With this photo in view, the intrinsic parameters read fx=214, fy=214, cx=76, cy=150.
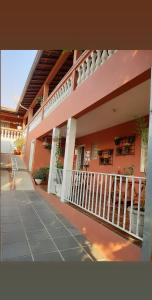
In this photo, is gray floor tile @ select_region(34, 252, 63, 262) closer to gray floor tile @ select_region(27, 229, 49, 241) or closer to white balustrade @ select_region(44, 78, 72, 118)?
gray floor tile @ select_region(27, 229, 49, 241)

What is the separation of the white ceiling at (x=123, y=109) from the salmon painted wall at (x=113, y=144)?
0.25 m

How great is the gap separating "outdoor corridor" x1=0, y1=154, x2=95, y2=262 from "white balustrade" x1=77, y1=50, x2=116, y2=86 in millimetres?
3515

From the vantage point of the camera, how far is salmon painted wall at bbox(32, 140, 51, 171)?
11.3m

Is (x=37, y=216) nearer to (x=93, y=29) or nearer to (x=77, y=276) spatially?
(x=77, y=276)

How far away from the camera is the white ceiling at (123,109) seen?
4180 millimetres

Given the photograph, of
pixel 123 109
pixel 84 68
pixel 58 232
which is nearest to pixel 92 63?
pixel 84 68

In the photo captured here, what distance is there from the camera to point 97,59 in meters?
4.61

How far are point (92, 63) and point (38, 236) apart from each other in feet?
12.7

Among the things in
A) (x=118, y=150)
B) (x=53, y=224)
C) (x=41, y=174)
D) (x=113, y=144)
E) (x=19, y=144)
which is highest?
(x=19, y=144)

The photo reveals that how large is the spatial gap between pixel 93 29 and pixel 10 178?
10.0 meters

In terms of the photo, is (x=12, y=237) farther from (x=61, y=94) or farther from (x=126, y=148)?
(x=61, y=94)

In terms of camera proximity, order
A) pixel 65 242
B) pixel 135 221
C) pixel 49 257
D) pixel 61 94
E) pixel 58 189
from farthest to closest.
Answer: pixel 61 94 → pixel 58 189 → pixel 65 242 → pixel 49 257 → pixel 135 221

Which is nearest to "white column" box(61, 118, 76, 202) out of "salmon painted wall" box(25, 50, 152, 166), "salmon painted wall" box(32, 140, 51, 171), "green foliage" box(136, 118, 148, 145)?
"salmon painted wall" box(25, 50, 152, 166)

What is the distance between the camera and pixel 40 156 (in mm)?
11406
